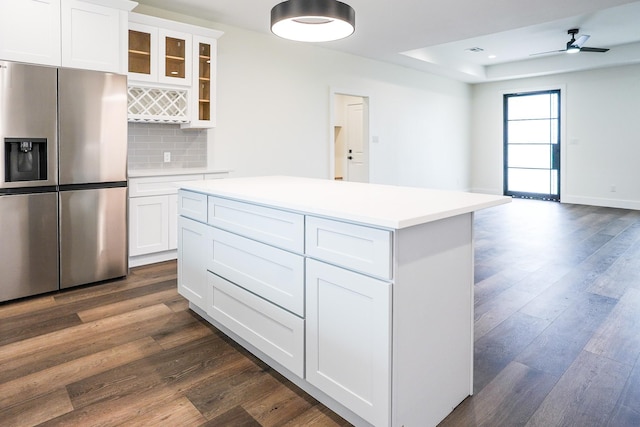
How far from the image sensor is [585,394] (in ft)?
6.18

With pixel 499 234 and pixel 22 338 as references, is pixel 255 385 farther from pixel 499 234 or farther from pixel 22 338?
pixel 499 234

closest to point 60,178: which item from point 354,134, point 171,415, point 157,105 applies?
point 157,105

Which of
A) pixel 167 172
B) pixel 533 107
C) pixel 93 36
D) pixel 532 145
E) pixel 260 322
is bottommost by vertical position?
pixel 260 322

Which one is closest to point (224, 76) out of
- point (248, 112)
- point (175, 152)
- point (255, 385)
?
point (248, 112)

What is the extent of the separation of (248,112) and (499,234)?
3530 mm

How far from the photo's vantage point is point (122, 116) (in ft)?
11.2

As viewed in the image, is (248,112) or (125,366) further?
(248,112)

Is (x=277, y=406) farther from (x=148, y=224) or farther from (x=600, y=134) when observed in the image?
(x=600, y=134)

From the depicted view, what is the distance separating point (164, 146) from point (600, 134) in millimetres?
7526

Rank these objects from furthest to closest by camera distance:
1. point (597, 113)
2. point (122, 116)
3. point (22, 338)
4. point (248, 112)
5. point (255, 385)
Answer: point (597, 113)
point (248, 112)
point (122, 116)
point (22, 338)
point (255, 385)

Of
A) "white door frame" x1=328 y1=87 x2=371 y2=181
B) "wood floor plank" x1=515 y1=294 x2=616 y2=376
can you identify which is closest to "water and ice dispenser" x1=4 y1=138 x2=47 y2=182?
"wood floor plank" x1=515 y1=294 x2=616 y2=376

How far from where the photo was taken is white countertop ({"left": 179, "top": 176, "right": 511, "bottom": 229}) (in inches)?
57.8

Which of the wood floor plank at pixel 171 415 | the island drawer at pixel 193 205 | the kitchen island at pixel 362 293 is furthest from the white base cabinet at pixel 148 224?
the wood floor plank at pixel 171 415

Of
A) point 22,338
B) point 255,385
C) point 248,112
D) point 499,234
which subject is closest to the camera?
point 255,385
